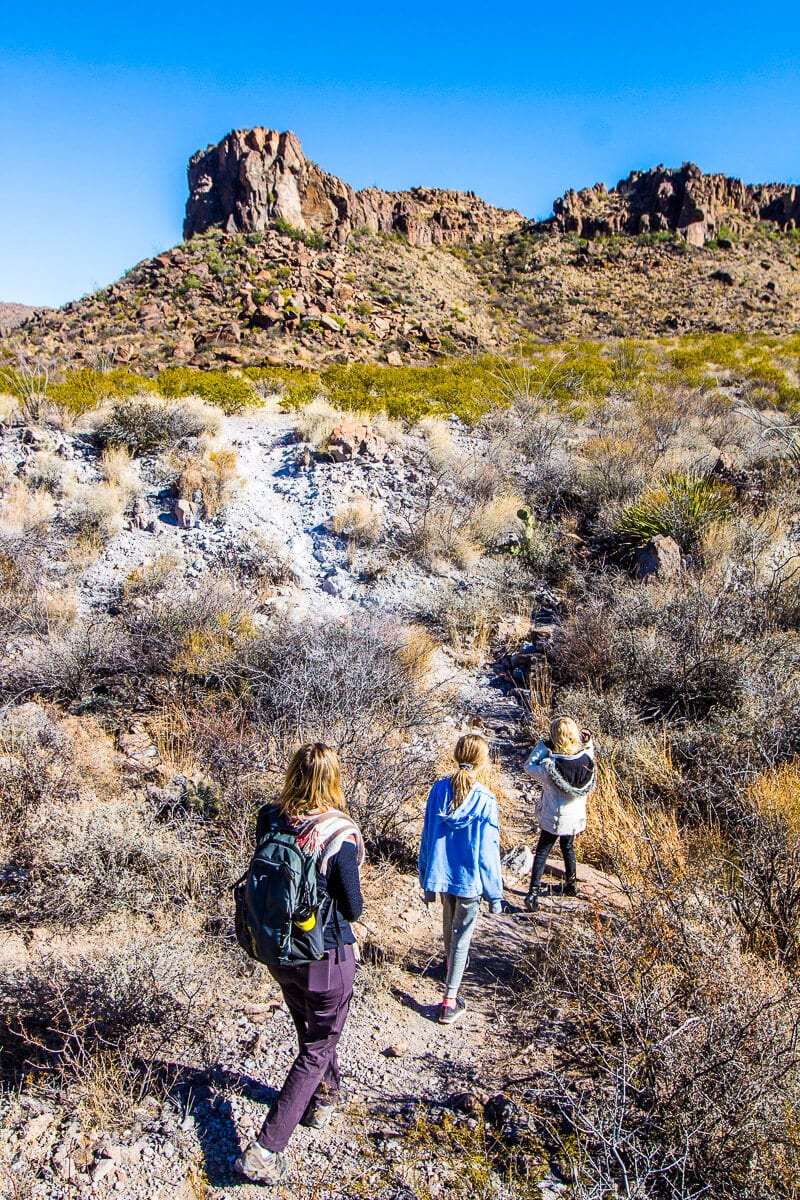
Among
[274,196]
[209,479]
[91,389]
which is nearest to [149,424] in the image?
[209,479]

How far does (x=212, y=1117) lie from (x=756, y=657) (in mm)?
5481

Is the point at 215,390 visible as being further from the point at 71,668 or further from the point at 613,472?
the point at 71,668

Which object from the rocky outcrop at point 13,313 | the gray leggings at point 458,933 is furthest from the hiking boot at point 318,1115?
the rocky outcrop at point 13,313

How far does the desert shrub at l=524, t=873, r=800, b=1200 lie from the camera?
7.25 feet

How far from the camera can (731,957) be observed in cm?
291

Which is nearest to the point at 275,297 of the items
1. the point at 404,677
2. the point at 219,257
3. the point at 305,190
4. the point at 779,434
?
the point at 219,257

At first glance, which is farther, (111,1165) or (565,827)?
(565,827)

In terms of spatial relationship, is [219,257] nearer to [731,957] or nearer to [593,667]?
[593,667]

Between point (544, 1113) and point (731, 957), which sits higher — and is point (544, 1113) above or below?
below

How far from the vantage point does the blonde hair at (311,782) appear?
260 cm

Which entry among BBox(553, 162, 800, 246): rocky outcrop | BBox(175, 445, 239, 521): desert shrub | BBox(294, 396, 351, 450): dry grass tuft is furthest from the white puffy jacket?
BBox(553, 162, 800, 246): rocky outcrop

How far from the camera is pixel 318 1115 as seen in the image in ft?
8.71

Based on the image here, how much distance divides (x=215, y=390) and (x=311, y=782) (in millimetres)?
11648

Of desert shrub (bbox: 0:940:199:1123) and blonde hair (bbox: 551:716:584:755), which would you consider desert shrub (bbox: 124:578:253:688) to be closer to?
desert shrub (bbox: 0:940:199:1123)
